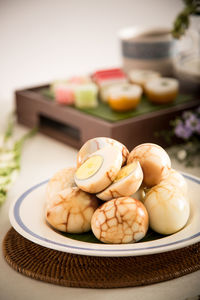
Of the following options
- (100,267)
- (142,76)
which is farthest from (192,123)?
(100,267)

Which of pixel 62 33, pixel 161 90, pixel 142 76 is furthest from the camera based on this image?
pixel 62 33

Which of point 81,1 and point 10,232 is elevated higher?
point 81,1

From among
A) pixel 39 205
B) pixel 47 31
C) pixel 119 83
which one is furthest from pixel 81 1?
pixel 39 205

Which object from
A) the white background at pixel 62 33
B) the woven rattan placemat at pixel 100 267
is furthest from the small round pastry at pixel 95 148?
the white background at pixel 62 33

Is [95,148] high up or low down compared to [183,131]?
up

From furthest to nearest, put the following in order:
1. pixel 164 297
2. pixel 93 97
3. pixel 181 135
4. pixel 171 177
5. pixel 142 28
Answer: pixel 142 28 → pixel 93 97 → pixel 181 135 → pixel 171 177 → pixel 164 297

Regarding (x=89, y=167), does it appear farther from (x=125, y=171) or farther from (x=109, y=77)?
(x=109, y=77)

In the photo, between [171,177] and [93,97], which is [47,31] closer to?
[93,97]
